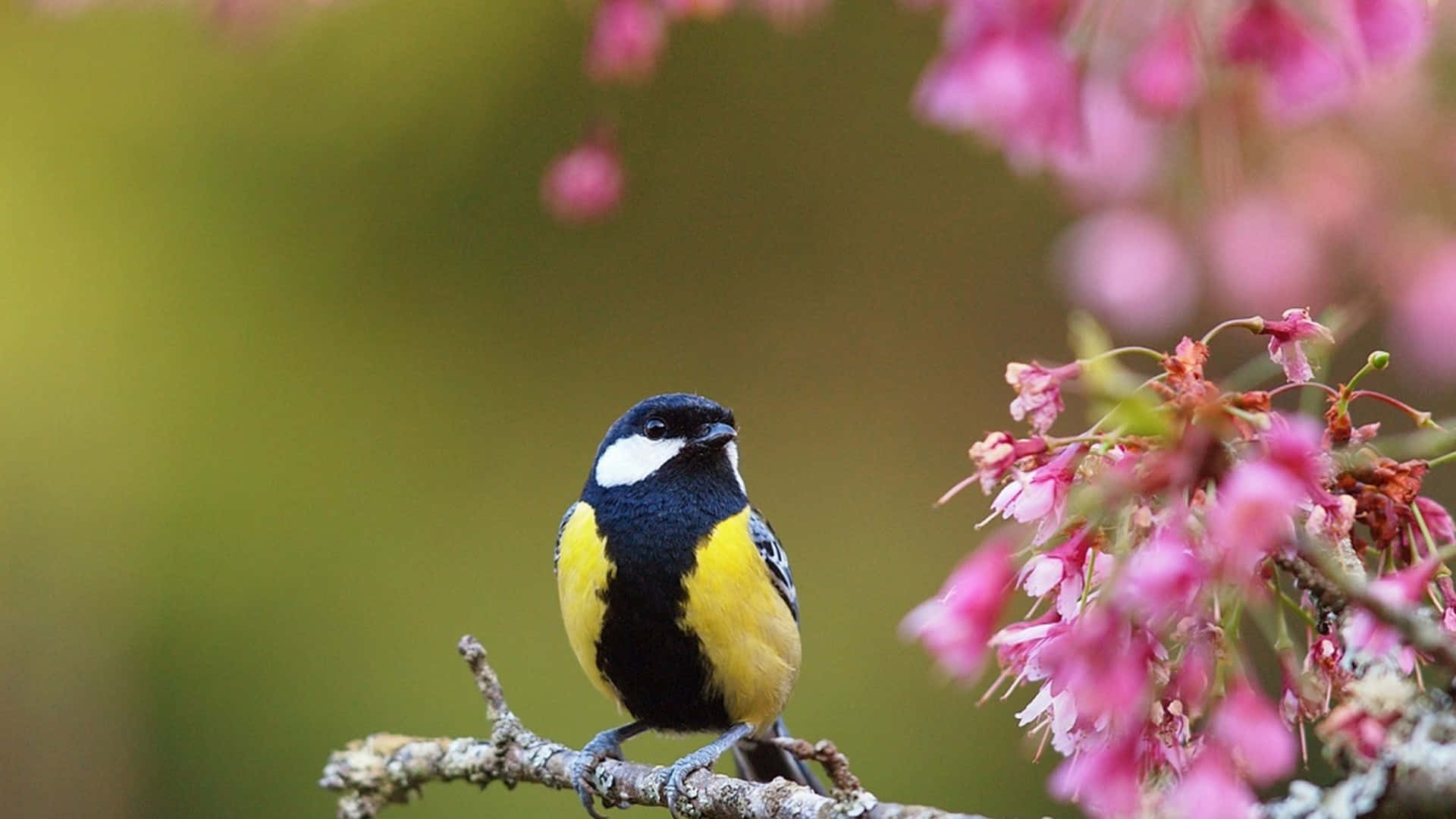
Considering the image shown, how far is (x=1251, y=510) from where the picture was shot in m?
1.04

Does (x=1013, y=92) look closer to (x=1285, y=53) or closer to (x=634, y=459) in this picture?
(x=1285, y=53)

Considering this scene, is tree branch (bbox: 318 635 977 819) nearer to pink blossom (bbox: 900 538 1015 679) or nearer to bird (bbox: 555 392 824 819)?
bird (bbox: 555 392 824 819)

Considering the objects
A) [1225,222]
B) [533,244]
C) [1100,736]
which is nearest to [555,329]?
[533,244]

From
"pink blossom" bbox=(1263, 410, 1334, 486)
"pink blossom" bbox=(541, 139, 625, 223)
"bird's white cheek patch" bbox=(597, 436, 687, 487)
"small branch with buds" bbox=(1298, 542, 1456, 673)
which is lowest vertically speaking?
"small branch with buds" bbox=(1298, 542, 1456, 673)

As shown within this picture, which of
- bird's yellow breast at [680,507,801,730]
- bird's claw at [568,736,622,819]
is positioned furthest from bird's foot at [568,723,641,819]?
bird's yellow breast at [680,507,801,730]

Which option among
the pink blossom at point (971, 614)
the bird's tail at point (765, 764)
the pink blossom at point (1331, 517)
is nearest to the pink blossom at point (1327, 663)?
the pink blossom at point (1331, 517)

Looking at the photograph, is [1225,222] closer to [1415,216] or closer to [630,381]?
[1415,216]

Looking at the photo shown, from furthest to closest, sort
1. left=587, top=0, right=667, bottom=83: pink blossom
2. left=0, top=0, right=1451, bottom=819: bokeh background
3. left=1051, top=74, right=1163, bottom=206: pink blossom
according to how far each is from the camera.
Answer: left=0, top=0, right=1451, bottom=819: bokeh background
left=1051, top=74, right=1163, bottom=206: pink blossom
left=587, top=0, right=667, bottom=83: pink blossom

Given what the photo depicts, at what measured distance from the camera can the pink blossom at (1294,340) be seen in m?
1.49

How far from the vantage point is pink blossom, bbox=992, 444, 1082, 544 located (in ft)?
4.60

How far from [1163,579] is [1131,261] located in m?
1.38

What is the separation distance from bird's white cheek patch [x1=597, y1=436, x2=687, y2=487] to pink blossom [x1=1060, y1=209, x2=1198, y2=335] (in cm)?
74

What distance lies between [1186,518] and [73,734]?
4.35 m

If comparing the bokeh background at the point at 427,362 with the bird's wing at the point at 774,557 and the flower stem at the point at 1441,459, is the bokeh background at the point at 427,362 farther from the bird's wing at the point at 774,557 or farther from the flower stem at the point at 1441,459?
the flower stem at the point at 1441,459
